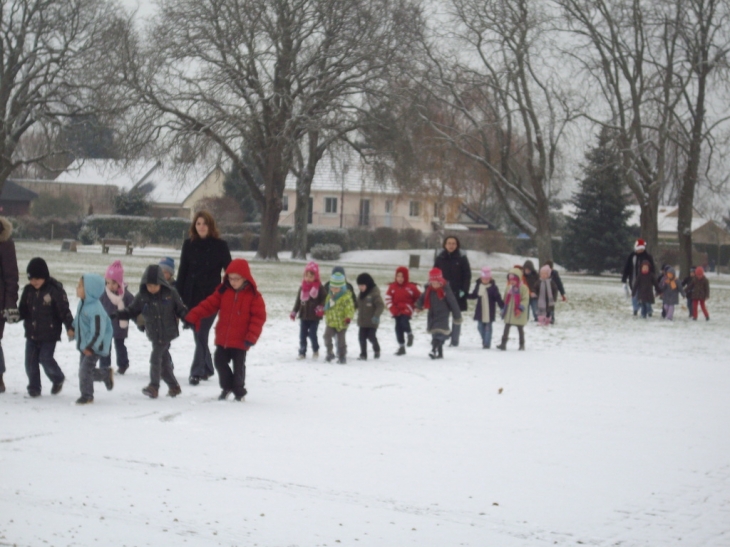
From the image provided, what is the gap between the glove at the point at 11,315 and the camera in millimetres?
9258

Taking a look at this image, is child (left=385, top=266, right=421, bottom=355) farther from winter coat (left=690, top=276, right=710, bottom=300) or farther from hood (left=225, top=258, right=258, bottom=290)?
winter coat (left=690, top=276, right=710, bottom=300)

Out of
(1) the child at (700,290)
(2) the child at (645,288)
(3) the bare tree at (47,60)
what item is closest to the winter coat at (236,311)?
(2) the child at (645,288)

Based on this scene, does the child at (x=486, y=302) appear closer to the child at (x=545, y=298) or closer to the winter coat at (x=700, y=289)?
the child at (x=545, y=298)

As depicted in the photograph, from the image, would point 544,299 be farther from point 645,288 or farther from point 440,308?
point 440,308

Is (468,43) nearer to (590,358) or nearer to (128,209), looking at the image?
(590,358)

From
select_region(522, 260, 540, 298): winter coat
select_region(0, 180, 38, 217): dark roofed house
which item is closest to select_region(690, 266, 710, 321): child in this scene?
select_region(522, 260, 540, 298): winter coat

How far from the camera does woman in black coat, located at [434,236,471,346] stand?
1557 cm

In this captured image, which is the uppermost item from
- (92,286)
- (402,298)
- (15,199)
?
(15,199)

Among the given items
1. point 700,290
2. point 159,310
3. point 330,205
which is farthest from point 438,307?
point 330,205

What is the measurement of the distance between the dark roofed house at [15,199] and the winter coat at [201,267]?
249ft

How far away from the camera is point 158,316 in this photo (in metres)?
9.62

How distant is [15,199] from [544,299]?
228ft

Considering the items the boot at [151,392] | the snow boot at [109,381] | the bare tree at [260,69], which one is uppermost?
the bare tree at [260,69]

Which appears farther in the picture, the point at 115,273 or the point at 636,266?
the point at 636,266
